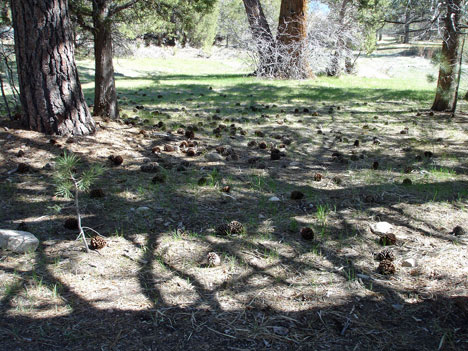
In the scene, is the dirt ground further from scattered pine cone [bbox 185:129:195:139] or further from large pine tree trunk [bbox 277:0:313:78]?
large pine tree trunk [bbox 277:0:313:78]

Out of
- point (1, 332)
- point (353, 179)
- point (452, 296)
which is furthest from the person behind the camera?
point (353, 179)

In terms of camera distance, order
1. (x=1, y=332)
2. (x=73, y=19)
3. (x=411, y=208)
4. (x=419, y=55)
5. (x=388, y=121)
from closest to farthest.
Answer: (x=1, y=332)
(x=411, y=208)
(x=73, y=19)
(x=388, y=121)
(x=419, y=55)

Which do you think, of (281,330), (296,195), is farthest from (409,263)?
(296,195)

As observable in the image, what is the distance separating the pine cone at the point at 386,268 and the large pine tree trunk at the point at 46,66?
3939 millimetres

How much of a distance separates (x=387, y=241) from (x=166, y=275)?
1.70 metres

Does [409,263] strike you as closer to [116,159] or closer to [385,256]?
[385,256]

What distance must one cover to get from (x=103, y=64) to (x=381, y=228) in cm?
506

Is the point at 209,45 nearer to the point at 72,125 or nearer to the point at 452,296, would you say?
the point at 72,125

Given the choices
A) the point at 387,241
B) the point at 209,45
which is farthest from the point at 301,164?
the point at 209,45

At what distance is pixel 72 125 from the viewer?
487 cm

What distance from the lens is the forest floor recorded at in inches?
84.0

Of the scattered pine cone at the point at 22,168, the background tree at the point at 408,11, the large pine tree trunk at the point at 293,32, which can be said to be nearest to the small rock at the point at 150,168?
the scattered pine cone at the point at 22,168

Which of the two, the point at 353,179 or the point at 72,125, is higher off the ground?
the point at 72,125

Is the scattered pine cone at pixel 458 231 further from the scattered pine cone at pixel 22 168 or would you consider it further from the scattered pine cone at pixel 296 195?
the scattered pine cone at pixel 22 168
